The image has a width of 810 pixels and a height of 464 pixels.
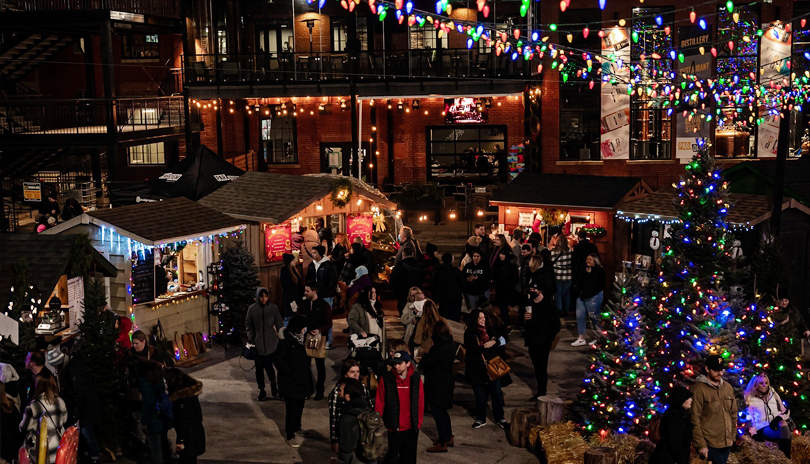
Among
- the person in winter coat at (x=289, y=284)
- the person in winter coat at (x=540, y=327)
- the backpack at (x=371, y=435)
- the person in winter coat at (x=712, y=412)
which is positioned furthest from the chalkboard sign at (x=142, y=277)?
the person in winter coat at (x=712, y=412)

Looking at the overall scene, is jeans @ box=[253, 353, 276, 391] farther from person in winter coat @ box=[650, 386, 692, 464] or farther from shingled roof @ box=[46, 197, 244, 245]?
person in winter coat @ box=[650, 386, 692, 464]

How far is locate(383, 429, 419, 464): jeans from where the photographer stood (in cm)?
958

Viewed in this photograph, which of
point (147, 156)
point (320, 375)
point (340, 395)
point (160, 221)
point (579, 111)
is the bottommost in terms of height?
point (320, 375)

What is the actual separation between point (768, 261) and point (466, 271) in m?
4.79

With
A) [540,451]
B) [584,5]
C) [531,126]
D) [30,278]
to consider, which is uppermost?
[584,5]

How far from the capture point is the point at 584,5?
92.2 feet

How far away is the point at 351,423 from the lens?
8.78 m

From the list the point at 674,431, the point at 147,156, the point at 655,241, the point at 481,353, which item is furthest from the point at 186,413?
the point at 147,156

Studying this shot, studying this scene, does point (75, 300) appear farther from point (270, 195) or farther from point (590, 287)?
point (590, 287)

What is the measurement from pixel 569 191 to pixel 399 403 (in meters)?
12.1

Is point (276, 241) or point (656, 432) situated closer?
point (656, 432)

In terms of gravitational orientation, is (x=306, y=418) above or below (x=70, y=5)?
below

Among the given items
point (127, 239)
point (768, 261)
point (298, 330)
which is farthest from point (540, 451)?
point (127, 239)

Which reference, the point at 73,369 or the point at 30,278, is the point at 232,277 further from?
the point at 73,369
